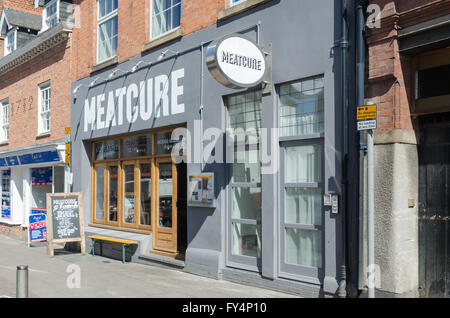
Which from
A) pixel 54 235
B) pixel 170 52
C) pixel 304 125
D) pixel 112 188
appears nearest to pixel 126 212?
pixel 112 188

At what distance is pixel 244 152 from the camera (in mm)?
8766

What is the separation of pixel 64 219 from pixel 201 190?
4.61m

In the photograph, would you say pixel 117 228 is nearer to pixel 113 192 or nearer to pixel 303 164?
pixel 113 192

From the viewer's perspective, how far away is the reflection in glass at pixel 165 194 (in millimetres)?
10750

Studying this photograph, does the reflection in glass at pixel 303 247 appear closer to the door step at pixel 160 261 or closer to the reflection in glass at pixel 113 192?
the door step at pixel 160 261

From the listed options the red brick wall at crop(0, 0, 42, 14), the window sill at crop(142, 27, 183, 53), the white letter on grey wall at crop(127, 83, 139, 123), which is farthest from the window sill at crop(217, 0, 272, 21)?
the red brick wall at crop(0, 0, 42, 14)

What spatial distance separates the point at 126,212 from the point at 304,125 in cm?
616

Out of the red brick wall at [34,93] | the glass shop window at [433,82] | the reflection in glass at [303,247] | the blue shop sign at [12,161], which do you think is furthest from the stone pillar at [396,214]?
the blue shop sign at [12,161]

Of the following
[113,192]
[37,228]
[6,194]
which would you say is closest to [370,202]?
[113,192]

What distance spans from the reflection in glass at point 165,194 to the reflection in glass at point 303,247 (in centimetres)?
362

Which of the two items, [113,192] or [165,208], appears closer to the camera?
[165,208]

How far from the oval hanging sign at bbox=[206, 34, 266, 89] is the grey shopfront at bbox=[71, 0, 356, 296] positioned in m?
0.40

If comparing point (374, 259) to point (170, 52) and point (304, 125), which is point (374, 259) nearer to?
point (304, 125)

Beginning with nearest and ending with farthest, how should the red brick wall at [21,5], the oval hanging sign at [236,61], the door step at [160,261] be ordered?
the oval hanging sign at [236,61]
the door step at [160,261]
the red brick wall at [21,5]
